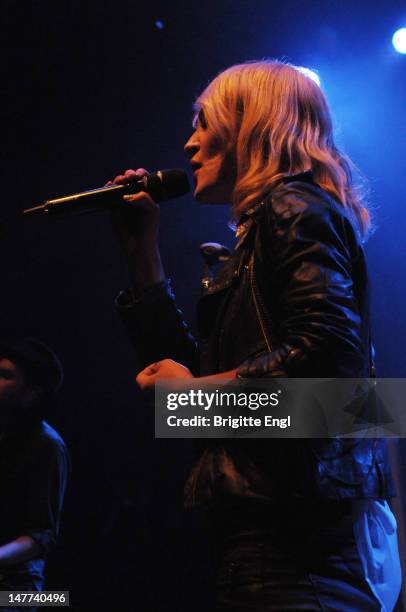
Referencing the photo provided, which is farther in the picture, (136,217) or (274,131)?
(136,217)

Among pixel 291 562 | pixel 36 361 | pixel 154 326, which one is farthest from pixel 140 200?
pixel 36 361

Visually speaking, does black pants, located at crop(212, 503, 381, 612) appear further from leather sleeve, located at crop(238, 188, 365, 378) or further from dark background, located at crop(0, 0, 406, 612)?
dark background, located at crop(0, 0, 406, 612)

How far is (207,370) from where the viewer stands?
100cm

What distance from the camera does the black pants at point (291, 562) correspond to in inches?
29.9

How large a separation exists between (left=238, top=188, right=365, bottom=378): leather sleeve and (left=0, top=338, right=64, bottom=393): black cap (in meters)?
2.06

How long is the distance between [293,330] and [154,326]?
48 centimetres

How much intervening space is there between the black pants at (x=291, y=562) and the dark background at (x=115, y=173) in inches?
78.3

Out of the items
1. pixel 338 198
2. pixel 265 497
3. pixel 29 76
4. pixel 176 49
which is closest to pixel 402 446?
pixel 338 198

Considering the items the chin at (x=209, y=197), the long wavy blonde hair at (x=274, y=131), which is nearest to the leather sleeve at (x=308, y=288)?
the long wavy blonde hair at (x=274, y=131)

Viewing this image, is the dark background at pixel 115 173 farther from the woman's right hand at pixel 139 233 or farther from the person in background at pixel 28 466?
the woman's right hand at pixel 139 233

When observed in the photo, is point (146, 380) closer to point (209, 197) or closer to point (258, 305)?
point (258, 305)

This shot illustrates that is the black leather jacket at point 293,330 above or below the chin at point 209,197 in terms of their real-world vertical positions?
below

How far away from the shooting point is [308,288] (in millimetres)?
803

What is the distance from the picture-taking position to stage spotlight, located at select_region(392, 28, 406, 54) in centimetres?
291
